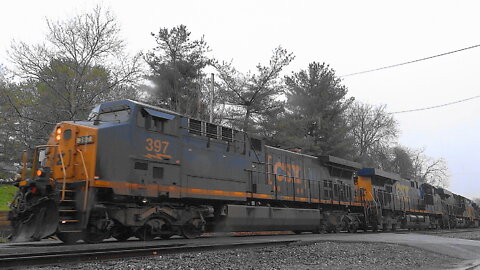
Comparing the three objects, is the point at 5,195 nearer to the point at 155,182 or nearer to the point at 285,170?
the point at 155,182

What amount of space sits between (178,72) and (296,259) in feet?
68.5

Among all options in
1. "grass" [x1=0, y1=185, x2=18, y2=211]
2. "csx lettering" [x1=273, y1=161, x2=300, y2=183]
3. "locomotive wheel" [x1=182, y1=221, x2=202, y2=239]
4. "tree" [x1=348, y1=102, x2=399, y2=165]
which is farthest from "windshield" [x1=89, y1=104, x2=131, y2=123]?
"tree" [x1=348, y1=102, x2=399, y2=165]

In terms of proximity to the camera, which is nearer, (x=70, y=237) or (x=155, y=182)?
(x=70, y=237)

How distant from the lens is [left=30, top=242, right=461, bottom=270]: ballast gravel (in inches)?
241

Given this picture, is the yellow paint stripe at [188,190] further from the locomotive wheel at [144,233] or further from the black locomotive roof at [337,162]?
the black locomotive roof at [337,162]

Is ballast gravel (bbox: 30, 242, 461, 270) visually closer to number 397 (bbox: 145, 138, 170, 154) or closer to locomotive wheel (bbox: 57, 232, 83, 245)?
locomotive wheel (bbox: 57, 232, 83, 245)

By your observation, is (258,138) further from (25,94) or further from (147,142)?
(25,94)

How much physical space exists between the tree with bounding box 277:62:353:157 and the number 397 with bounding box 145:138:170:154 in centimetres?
2062

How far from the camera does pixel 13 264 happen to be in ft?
18.0

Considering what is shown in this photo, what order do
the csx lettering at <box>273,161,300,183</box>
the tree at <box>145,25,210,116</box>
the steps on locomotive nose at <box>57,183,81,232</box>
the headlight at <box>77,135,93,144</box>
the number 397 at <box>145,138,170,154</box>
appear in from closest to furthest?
the steps on locomotive nose at <box>57,183,81,232</box> → the headlight at <box>77,135,93,144</box> → the number 397 at <box>145,138,170,154</box> → the csx lettering at <box>273,161,300,183</box> → the tree at <box>145,25,210,116</box>

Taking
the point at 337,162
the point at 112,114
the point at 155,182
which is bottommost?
the point at 155,182

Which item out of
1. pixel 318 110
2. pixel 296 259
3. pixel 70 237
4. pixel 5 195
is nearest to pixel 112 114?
pixel 70 237

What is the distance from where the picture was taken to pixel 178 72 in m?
26.5

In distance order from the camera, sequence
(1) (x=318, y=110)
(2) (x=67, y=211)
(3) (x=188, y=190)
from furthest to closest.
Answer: (1) (x=318, y=110), (3) (x=188, y=190), (2) (x=67, y=211)
